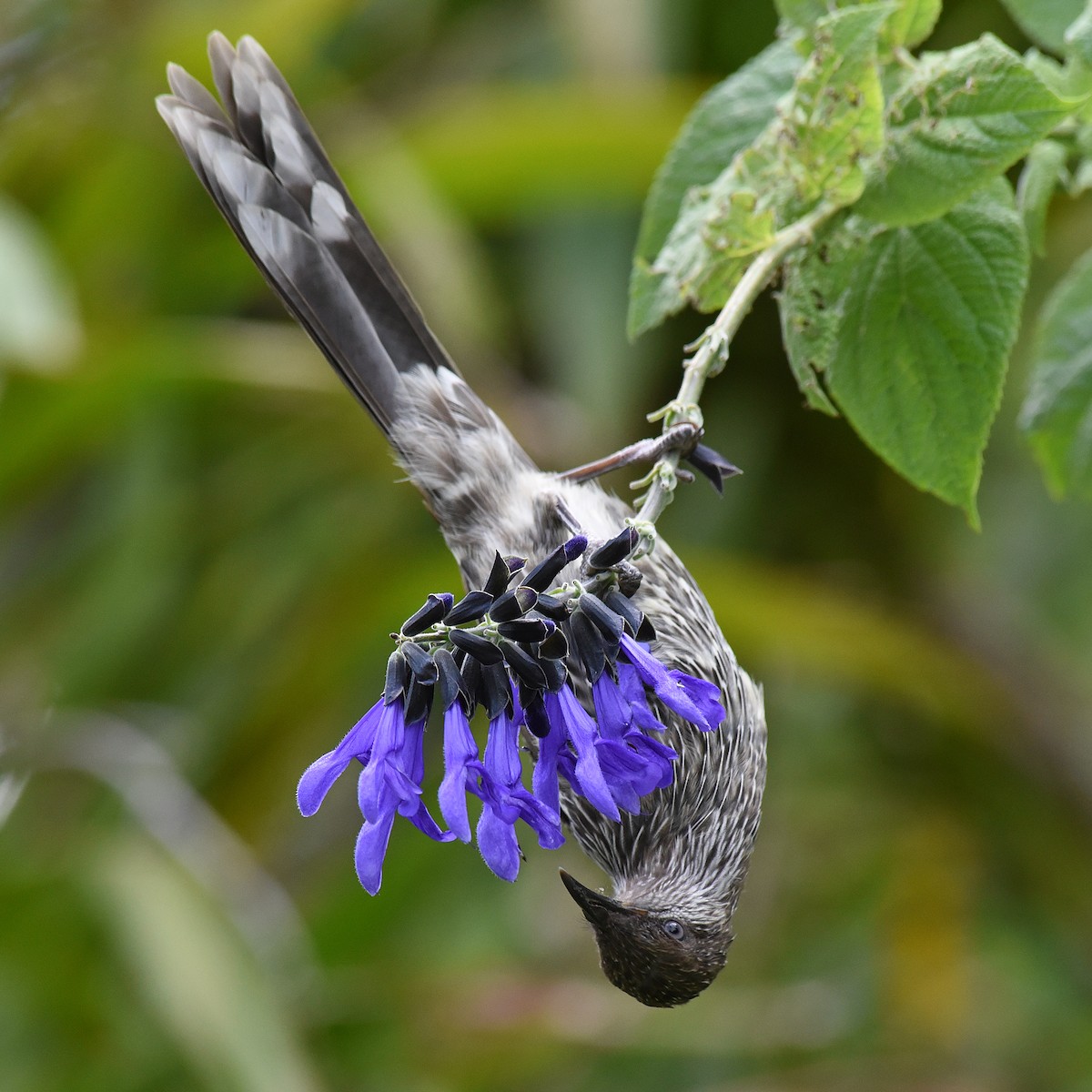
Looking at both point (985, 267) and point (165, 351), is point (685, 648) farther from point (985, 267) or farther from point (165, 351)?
point (165, 351)

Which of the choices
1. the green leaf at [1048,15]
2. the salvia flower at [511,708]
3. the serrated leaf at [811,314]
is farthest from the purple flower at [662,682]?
the green leaf at [1048,15]

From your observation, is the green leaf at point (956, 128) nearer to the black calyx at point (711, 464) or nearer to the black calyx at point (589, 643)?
the black calyx at point (711, 464)

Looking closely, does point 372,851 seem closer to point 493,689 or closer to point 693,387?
point 493,689

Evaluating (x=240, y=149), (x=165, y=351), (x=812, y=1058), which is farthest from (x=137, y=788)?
(x=240, y=149)

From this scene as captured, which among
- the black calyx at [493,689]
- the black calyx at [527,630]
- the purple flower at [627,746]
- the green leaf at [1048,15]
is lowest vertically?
the purple flower at [627,746]

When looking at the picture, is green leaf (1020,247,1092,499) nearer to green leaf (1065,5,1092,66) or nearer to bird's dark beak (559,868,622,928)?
green leaf (1065,5,1092,66)
